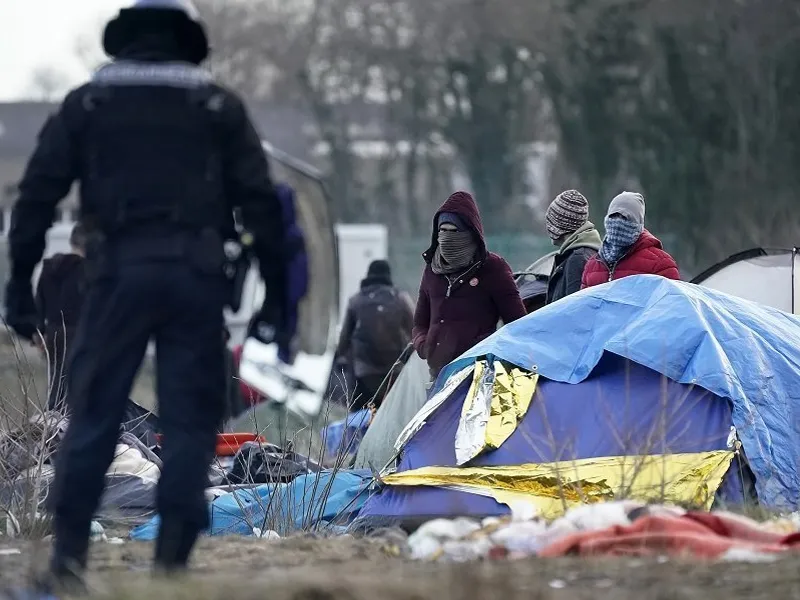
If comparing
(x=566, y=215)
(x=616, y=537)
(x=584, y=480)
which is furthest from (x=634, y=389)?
(x=616, y=537)

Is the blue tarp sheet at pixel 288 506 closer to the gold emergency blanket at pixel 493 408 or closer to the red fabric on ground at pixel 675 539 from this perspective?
the gold emergency blanket at pixel 493 408

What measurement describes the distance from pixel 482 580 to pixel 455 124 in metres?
40.5

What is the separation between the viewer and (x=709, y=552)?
4840mm

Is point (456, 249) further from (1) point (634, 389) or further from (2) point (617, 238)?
(1) point (634, 389)

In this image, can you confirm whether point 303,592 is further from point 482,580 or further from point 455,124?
point 455,124

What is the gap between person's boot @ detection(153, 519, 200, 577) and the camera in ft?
14.7

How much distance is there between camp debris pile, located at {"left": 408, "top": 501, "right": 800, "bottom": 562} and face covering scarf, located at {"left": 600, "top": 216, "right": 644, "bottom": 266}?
9.44 ft

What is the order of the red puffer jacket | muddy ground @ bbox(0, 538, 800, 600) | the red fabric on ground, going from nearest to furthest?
1. muddy ground @ bbox(0, 538, 800, 600)
2. the red fabric on ground
3. the red puffer jacket

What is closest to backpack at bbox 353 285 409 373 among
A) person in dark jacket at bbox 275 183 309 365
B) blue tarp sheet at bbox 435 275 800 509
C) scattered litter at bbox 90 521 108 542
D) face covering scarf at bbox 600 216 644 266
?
face covering scarf at bbox 600 216 644 266

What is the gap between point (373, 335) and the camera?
38.9ft

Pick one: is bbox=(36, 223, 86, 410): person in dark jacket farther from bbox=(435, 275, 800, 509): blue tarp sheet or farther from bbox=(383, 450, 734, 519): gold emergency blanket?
bbox=(383, 450, 734, 519): gold emergency blanket

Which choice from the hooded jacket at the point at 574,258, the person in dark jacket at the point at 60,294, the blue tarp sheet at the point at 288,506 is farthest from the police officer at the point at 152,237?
the person in dark jacket at the point at 60,294

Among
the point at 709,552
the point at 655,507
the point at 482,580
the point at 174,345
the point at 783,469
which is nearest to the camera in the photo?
the point at 482,580

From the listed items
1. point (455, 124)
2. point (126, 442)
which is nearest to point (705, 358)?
point (126, 442)
